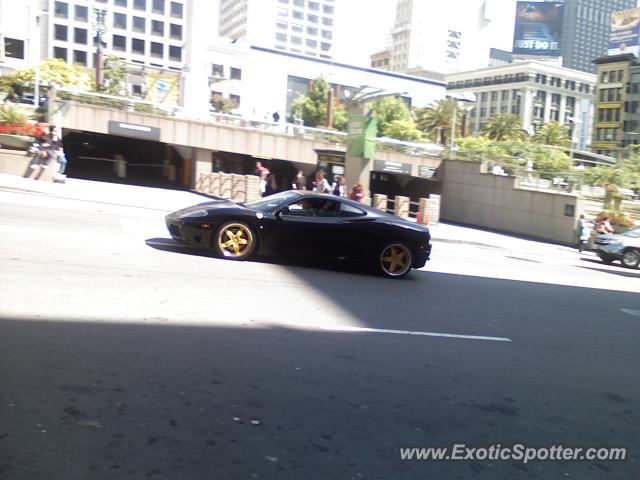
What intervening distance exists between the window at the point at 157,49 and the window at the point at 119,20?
16.2ft

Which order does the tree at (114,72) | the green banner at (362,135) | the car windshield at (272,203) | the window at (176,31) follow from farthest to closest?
the window at (176,31)
the tree at (114,72)
the green banner at (362,135)
the car windshield at (272,203)

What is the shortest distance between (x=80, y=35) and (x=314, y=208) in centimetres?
9458

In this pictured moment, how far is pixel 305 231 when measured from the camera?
10.7 m

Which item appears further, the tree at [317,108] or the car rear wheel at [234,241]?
the tree at [317,108]

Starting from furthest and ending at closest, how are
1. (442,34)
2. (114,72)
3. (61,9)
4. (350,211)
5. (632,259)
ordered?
(442,34) → (61,9) → (114,72) → (632,259) → (350,211)

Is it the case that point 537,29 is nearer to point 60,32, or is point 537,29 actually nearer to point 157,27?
point 157,27

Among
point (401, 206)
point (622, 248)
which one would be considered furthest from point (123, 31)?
point (622, 248)

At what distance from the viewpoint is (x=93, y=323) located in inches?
237

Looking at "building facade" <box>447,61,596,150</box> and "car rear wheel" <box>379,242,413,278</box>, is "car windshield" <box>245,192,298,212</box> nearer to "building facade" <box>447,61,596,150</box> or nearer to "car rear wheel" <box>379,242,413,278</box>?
"car rear wheel" <box>379,242,413,278</box>

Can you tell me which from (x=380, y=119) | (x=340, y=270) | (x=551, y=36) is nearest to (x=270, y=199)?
(x=340, y=270)

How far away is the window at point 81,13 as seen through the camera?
308ft

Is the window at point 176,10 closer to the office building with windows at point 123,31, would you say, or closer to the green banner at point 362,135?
the office building with windows at point 123,31

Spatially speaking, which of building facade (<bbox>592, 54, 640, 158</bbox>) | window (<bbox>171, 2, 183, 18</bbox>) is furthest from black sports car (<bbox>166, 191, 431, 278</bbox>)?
window (<bbox>171, 2, 183, 18</bbox>)

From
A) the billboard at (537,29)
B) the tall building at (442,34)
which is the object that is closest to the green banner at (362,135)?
the billboard at (537,29)
